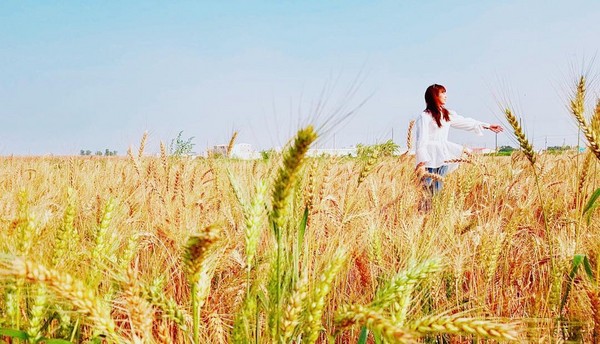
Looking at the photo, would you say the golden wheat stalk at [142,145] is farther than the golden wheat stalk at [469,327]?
Yes

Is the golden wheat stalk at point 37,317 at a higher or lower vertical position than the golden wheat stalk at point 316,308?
lower

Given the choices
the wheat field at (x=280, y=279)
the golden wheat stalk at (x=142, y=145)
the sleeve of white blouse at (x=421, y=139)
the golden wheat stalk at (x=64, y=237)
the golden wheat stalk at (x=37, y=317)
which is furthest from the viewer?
the sleeve of white blouse at (x=421, y=139)

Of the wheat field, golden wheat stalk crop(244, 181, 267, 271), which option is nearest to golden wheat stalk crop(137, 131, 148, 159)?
the wheat field

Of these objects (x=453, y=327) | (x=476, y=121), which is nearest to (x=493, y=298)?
(x=453, y=327)

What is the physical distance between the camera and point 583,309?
1.61 meters

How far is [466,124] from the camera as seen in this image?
243 inches

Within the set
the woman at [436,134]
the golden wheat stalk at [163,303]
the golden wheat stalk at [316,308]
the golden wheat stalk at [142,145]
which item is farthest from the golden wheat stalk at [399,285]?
the woman at [436,134]

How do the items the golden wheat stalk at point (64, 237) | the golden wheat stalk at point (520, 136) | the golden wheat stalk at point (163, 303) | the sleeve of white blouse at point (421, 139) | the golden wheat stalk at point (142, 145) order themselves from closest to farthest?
the golden wheat stalk at point (163, 303)
the golden wheat stalk at point (64, 237)
the golden wheat stalk at point (520, 136)
the golden wheat stalk at point (142, 145)
the sleeve of white blouse at point (421, 139)

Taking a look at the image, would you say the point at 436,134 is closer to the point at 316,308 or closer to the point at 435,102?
the point at 435,102

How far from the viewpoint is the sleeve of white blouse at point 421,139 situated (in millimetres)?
5730

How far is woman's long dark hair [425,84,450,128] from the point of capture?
5.74 meters

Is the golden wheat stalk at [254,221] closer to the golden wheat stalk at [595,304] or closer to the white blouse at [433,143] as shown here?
the golden wheat stalk at [595,304]

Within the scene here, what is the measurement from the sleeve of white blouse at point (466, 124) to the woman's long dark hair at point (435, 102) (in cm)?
29

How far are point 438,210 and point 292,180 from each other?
1987 millimetres
